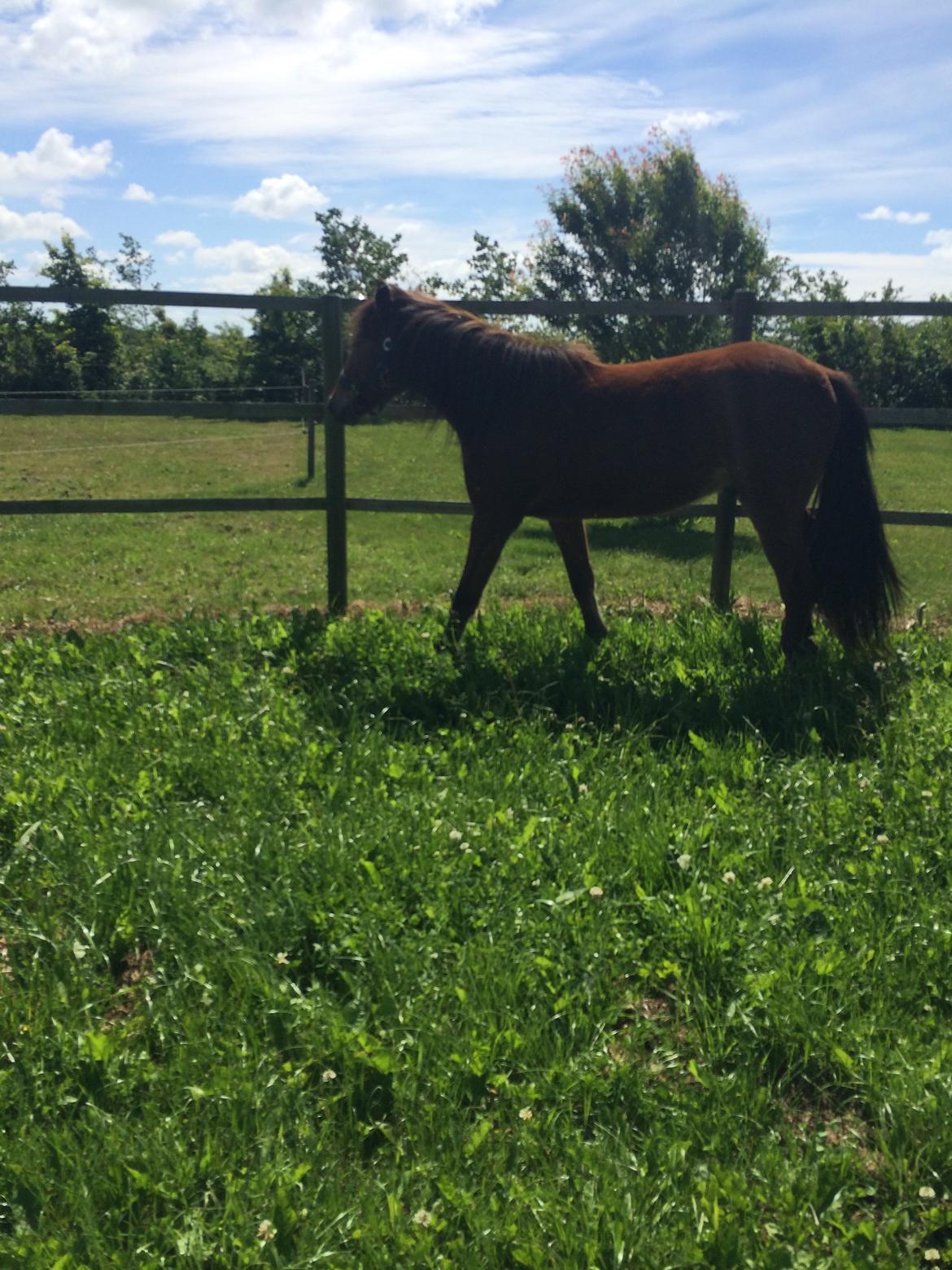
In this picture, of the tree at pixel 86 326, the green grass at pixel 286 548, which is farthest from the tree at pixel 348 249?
the green grass at pixel 286 548

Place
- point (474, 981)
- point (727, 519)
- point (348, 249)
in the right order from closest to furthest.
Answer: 1. point (474, 981)
2. point (727, 519)
3. point (348, 249)

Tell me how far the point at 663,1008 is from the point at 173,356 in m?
26.2

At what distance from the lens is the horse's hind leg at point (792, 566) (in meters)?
4.94

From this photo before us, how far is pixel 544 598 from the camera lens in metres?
7.39

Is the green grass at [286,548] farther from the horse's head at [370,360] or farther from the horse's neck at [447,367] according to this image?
the horse's head at [370,360]

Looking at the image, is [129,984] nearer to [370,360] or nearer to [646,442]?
[646,442]

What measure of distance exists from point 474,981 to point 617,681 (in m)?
2.42

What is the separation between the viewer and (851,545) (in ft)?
16.0

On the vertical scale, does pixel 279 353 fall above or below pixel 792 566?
above

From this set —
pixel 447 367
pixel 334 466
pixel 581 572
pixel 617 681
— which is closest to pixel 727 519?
pixel 581 572

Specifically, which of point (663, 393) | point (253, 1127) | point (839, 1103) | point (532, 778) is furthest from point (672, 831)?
point (663, 393)

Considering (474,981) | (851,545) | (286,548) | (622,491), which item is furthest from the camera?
(286,548)

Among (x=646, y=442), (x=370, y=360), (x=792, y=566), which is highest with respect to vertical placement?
(x=370, y=360)

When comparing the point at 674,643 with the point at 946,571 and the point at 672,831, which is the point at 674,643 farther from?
the point at 946,571
